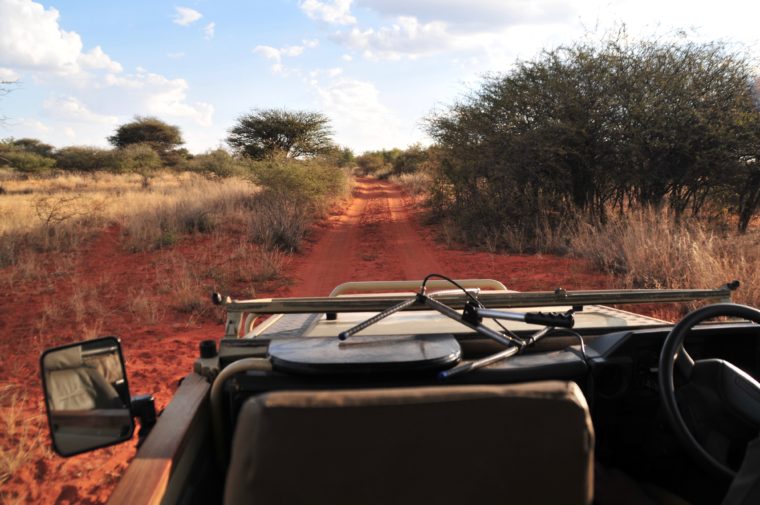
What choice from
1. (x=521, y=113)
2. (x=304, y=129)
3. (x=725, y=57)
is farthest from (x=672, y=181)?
(x=304, y=129)

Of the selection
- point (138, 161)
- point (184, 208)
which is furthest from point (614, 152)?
point (138, 161)

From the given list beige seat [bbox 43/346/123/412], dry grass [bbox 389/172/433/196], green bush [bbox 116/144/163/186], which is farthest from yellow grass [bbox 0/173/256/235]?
beige seat [bbox 43/346/123/412]

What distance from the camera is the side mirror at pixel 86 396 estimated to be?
1454mm

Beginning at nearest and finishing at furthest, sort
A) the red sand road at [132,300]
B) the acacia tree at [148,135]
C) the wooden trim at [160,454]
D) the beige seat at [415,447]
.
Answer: the beige seat at [415,447] → the wooden trim at [160,454] → the red sand road at [132,300] → the acacia tree at [148,135]

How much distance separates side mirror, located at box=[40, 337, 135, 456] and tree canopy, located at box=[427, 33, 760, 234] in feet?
37.5

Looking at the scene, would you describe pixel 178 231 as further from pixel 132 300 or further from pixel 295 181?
pixel 132 300

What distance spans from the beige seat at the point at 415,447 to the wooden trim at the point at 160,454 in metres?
0.25

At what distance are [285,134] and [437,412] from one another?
80.7 ft

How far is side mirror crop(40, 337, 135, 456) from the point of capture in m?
1.45

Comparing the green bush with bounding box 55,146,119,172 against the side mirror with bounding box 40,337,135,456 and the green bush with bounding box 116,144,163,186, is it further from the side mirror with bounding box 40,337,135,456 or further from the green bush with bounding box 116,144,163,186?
the side mirror with bounding box 40,337,135,456

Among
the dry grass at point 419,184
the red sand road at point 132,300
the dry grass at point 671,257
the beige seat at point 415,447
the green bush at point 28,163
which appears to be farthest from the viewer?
the green bush at point 28,163

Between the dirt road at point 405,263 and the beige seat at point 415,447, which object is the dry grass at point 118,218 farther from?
the beige seat at point 415,447

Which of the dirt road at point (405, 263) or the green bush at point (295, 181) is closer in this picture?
the dirt road at point (405, 263)

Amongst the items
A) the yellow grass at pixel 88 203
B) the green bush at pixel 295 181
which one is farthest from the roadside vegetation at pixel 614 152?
the yellow grass at pixel 88 203
